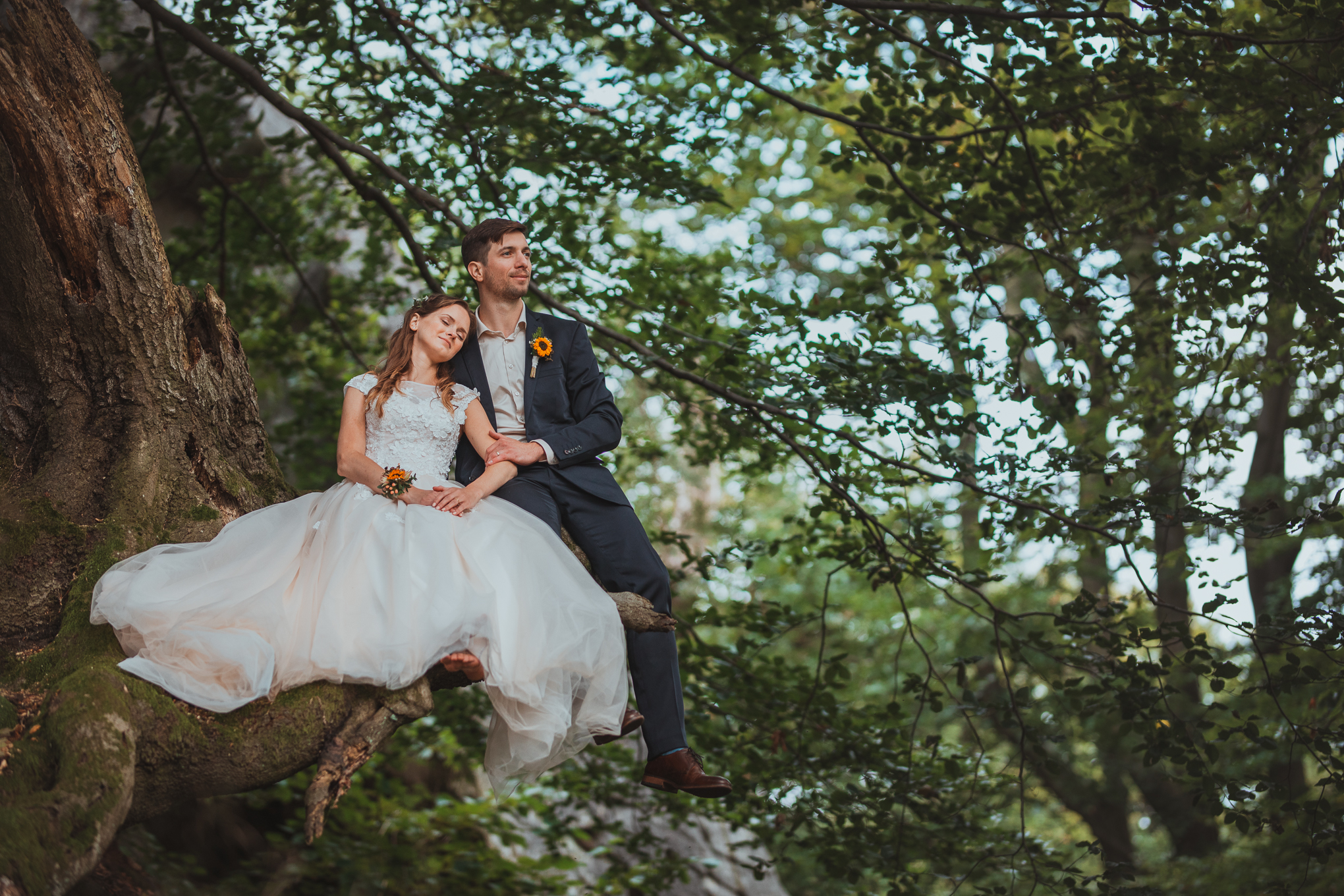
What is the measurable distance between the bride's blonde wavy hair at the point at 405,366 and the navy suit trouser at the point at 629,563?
1.62 ft

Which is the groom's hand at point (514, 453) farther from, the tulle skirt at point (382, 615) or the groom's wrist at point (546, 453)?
the tulle skirt at point (382, 615)

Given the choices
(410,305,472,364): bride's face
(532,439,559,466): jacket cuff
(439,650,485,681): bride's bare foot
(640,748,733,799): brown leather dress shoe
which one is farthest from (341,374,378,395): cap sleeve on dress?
(640,748,733,799): brown leather dress shoe

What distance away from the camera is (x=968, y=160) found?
5.66 m

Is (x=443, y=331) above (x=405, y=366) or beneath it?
above

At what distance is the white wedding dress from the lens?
9.53ft

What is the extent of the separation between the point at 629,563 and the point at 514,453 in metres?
0.62

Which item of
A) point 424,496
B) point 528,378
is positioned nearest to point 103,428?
point 424,496

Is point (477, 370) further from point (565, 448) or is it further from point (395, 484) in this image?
point (395, 484)

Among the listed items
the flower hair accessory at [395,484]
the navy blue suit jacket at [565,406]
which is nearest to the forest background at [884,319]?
the navy blue suit jacket at [565,406]

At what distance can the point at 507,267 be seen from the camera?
3.97 metres

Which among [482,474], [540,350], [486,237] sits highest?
[486,237]

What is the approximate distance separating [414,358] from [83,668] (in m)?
1.65

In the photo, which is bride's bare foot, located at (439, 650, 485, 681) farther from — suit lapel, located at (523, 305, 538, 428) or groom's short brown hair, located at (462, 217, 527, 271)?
groom's short brown hair, located at (462, 217, 527, 271)

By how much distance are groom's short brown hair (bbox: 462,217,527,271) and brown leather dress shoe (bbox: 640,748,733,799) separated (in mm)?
2062
